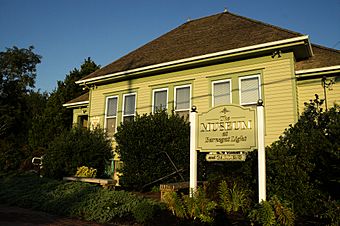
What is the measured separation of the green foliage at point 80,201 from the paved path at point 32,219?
0.34m

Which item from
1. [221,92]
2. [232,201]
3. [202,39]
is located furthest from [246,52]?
[232,201]

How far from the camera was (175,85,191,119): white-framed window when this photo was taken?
43.2 ft

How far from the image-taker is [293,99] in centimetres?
1055

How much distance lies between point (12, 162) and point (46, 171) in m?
8.28

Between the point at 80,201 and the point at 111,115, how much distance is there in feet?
26.2

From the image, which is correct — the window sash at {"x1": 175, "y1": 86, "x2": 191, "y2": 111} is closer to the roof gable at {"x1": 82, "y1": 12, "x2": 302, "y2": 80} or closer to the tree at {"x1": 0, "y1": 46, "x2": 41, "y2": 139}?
the roof gable at {"x1": 82, "y1": 12, "x2": 302, "y2": 80}

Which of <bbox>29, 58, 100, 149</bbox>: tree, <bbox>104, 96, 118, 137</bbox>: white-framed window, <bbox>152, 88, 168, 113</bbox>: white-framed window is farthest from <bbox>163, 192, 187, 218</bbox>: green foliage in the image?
<bbox>29, 58, 100, 149</bbox>: tree

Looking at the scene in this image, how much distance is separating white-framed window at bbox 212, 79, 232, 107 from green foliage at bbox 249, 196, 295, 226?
6705mm

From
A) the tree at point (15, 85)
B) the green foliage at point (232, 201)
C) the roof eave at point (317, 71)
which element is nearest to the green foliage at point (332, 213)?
the green foliage at point (232, 201)

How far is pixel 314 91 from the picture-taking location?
11.3 meters

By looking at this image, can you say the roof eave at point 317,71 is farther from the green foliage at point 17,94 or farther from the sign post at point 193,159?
the green foliage at point 17,94

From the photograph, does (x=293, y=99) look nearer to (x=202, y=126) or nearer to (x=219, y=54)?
(x=219, y=54)

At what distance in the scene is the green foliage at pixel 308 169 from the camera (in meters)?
6.49

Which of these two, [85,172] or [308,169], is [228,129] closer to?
[308,169]
